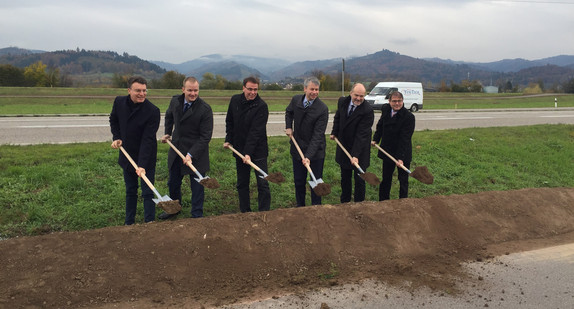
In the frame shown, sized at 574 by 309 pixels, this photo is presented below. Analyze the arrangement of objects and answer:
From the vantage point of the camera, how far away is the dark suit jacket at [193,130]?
4.86 meters

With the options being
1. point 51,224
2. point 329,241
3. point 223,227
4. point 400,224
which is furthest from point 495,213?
point 51,224

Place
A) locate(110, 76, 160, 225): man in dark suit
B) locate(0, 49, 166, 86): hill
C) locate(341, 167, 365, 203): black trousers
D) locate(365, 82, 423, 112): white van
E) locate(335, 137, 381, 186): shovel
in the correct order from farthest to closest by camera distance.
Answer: locate(0, 49, 166, 86): hill → locate(365, 82, 423, 112): white van → locate(341, 167, 365, 203): black trousers → locate(335, 137, 381, 186): shovel → locate(110, 76, 160, 225): man in dark suit

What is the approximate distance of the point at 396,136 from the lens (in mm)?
5676

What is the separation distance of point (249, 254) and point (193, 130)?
6.05ft

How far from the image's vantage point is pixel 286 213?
14.6ft

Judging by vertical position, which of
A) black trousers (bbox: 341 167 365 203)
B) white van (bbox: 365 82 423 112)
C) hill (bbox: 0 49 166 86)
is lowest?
black trousers (bbox: 341 167 365 203)

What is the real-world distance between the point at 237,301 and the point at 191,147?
2.27m

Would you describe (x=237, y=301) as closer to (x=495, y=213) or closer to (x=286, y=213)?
(x=286, y=213)

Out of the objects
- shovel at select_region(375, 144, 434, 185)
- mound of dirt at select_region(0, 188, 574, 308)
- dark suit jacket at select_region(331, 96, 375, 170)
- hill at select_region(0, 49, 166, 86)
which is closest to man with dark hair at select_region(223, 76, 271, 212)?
mound of dirt at select_region(0, 188, 574, 308)

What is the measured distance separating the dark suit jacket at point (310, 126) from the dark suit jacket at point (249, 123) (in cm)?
45

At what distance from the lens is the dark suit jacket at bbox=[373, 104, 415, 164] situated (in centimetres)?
552

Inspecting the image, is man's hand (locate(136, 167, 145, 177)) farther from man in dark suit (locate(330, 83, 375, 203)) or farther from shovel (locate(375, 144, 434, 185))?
shovel (locate(375, 144, 434, 185))

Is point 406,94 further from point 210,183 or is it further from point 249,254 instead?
point 249,254

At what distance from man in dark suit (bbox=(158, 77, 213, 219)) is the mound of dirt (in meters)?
0.95
